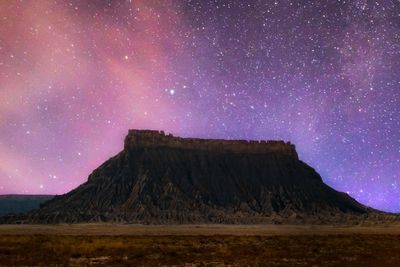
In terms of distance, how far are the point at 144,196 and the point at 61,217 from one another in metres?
17.0

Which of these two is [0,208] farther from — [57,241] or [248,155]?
[57,241]

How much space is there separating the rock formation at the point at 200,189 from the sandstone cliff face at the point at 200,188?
6.8 inches

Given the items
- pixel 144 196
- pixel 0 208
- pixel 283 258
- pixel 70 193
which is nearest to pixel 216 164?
pixel 144 196

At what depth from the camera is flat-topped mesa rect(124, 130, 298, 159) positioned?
116 meters

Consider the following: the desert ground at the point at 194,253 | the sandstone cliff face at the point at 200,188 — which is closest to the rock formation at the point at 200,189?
the sandstone cliff face at the point at 200,188

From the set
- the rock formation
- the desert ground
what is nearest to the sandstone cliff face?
the rock formation

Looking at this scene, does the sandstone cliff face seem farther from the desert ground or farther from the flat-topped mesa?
the desert ground

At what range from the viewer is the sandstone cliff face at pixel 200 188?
311 feet

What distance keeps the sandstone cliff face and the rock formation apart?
0.17 m

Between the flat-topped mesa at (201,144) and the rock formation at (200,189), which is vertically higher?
the flat-topped mesa at (201,144)

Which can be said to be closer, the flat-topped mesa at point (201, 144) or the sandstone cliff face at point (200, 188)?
the sandstone cliff face at point (200, 188)

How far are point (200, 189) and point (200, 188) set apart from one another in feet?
1.35

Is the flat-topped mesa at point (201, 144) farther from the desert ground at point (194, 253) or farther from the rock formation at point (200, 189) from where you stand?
the desert ground at point (194, 253)

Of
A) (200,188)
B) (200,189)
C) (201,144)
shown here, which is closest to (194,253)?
(200,189)
